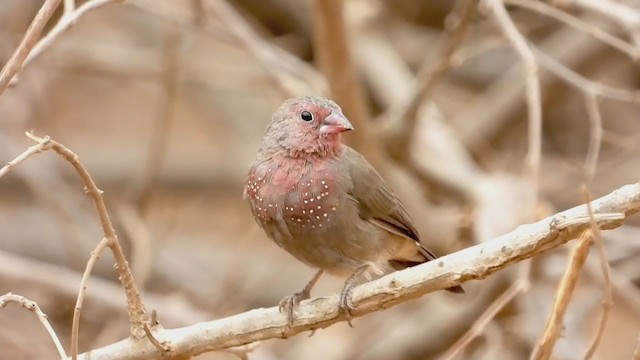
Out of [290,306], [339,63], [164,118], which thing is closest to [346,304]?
[290,306]

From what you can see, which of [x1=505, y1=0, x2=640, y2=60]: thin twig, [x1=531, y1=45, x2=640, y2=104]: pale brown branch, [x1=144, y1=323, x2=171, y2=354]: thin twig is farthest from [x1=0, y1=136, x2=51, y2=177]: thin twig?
[x1=531, y1=45, x2=640, y2=104]: pale brown branch

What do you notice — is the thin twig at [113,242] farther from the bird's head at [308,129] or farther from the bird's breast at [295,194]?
the bird's head at [308,129]

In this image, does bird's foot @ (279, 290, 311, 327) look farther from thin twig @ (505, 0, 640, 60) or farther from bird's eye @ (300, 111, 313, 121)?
thin twig @ (505, 0, 640, 60)

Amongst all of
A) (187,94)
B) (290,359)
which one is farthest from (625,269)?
(187,94)

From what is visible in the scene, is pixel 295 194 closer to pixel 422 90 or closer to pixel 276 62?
pixel 422 90

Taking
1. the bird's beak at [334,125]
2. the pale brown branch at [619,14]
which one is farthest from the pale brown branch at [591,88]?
the bird's beak at [334,125]

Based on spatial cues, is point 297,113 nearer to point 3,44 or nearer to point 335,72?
point 335,72
